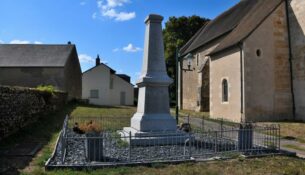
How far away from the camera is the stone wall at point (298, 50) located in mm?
18953

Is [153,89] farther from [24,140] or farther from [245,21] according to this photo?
[245,21]

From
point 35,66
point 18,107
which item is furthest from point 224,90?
point 35,66

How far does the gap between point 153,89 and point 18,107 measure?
513 centimetres

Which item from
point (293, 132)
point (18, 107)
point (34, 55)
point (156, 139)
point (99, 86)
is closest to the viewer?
point (156, 139)

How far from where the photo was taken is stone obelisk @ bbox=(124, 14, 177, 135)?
1077 centimetres

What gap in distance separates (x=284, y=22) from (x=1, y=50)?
100 feet

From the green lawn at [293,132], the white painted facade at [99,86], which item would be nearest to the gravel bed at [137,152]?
the green lawn at [293,132]

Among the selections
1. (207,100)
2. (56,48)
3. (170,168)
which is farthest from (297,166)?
(56,48)

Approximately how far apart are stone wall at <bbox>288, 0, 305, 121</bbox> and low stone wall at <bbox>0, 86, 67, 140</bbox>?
13991 millimetres

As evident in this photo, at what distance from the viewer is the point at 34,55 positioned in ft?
123

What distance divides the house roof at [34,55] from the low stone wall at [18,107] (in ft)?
63.1

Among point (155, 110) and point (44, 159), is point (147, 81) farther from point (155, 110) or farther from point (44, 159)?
point (44, 159)

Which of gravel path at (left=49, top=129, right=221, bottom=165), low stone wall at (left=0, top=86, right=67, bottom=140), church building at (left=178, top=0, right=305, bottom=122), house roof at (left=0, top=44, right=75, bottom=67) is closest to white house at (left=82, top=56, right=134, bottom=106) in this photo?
house roof at (left=0, top=44, right=75, bottom=67)

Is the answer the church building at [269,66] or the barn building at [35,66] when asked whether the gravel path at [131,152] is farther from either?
the barn building at [35,66]
